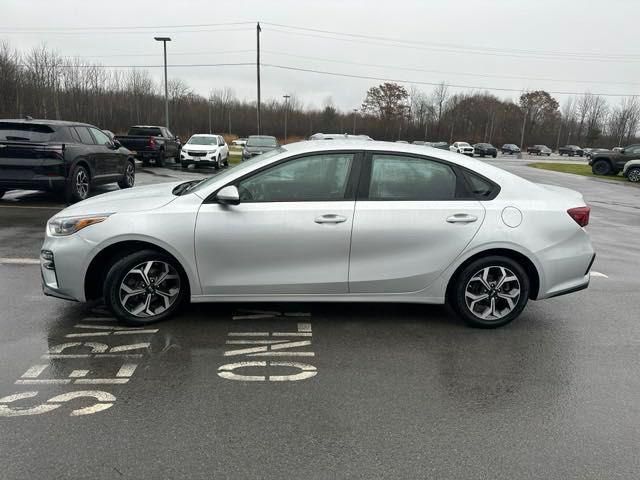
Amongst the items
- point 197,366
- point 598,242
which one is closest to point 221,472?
point 197,366

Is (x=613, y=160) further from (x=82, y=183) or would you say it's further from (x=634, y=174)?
(x=82, y=183)

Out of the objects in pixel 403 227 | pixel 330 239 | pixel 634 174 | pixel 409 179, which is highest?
pixel 409 179

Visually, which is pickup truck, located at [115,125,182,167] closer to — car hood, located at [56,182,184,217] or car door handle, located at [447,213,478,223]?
car hood, located at [56,182,184,217]

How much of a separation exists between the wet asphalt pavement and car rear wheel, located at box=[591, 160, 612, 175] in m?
27.1

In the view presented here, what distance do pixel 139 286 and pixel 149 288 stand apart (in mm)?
87

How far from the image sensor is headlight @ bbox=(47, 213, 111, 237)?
4.34 meters

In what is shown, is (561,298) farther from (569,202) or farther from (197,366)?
(197,366)

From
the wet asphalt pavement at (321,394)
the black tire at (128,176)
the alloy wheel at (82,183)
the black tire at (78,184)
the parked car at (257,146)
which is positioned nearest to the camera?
Answer: the wet asphalt pavement at (321,394)

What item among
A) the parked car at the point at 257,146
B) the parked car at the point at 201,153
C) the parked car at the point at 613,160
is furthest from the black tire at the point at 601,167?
the parked car at the point at 201,153

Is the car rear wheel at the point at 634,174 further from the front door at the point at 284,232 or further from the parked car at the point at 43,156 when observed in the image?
the front door at the point at 284,232

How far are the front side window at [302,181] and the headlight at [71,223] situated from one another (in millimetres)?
1239

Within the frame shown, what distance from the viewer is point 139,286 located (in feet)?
14.6

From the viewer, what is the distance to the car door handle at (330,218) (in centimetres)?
435

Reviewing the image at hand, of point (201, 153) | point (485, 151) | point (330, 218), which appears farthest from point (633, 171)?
point (485, 151)
